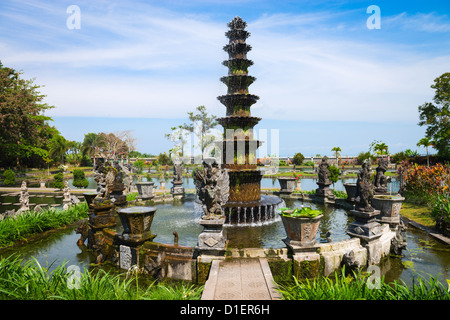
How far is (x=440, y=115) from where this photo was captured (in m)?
33.9

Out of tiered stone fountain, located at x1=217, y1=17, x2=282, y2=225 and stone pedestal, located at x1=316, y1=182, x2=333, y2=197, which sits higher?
tiered stone fountain, located at x1=217, y1=17, x2=282, y2=225

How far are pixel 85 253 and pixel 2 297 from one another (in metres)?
3.83

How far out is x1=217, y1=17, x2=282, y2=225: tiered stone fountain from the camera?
12570 millimetres

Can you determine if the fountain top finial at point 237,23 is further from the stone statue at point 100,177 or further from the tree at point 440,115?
the tree at point 440,115

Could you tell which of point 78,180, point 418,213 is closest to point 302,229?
point 418,213

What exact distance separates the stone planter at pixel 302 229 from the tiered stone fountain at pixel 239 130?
17.5 ft

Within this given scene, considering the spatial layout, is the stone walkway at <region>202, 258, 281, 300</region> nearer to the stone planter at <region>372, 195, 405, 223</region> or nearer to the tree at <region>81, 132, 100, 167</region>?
the stone planter at <region>372, 195, 405, 223</region>

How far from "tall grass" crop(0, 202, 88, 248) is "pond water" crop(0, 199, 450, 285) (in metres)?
0.46

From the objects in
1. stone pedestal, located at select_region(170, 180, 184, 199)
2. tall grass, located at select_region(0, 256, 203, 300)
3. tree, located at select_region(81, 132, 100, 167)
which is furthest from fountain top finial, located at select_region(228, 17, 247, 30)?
tree, located at select_region(81, 132, 100, 167)

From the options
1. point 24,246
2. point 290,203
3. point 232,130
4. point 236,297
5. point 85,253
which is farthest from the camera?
point 290,203
